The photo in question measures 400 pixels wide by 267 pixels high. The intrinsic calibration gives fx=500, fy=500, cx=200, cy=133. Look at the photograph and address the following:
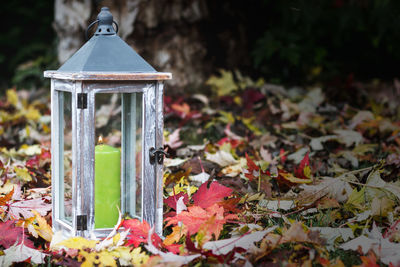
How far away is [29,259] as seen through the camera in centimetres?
155

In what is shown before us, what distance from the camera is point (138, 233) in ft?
5.44

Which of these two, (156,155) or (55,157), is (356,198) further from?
(55,157)

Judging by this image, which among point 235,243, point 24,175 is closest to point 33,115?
point 24,175

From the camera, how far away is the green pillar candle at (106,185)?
177cm

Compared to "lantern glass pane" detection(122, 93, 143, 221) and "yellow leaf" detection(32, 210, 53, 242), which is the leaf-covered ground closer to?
"yellow leaf" detection(32, 210, 53, 242)

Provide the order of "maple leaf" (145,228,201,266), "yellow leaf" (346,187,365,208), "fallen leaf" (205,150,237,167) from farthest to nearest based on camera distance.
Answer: "fallen leaf" (205,150,237,167), "yellow leaf" (346,187,365,208), "maple leaf" (145,228,201,266)

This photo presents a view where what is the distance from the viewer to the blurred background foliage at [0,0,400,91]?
Answer: 4527 mm

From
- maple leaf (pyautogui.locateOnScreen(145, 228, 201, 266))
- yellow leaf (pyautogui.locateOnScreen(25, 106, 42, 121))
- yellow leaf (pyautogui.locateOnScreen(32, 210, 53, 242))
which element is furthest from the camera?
yellow leaf (pyautogui.locateOnScreen(25, 106, 42, 121))

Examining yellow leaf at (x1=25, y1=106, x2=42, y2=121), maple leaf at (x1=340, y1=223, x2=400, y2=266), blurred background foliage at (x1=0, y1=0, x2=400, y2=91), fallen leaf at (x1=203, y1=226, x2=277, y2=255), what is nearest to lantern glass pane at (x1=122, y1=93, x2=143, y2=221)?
fallen leaf at (x1=203, y1=226, x2=277, y2=255)

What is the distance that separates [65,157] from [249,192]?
78 cm

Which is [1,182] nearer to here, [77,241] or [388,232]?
[77,241]

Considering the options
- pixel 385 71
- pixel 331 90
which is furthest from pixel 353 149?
pixel 385 71

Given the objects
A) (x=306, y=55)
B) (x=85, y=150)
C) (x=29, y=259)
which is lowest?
(x=29, y=259)

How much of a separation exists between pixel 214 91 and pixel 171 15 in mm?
733
